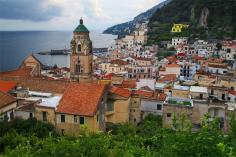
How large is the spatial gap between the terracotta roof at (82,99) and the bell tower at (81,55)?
14760 mm

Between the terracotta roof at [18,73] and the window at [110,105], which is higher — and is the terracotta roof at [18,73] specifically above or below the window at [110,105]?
above

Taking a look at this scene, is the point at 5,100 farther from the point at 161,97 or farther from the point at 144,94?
the point at 161,97

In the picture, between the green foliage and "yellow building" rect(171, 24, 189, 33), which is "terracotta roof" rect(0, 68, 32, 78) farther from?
"yellow building" rect(171, 24, 189, 33)

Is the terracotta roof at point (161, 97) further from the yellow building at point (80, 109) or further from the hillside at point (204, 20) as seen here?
the hillside at point (204, 20)

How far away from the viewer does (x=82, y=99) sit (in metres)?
25.8

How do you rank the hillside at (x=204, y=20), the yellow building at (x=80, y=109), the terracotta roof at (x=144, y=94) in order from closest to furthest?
the yellow building at (x=80, y=109) → the terracotta roof at (x=144, y=94) → the hillside at (x=204, y=20)

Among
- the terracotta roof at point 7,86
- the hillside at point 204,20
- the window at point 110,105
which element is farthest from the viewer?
the hillside at point 204,20

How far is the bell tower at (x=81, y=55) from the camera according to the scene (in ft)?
135

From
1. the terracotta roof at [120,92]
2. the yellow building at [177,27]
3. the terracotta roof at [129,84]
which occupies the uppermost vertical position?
the yellow building at [177,27]

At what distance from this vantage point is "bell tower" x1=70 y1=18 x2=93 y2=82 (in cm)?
4122

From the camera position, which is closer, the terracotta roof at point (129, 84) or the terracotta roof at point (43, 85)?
the terracotta roof at point (43, 85)

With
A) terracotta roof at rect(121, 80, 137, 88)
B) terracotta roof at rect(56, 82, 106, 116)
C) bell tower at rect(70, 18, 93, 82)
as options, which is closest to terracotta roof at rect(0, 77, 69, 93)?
terracotta roof at rect(56, 82, 106, 116)

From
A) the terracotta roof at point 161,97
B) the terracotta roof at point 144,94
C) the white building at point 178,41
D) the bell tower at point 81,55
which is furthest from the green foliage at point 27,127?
the white building at point 178,41

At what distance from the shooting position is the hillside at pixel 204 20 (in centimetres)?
9925
